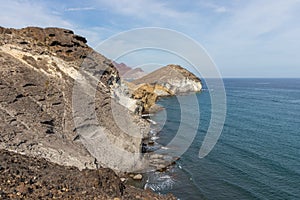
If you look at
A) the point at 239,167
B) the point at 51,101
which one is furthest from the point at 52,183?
the point at 239,167

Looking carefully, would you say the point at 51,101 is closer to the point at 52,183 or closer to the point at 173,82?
the point at 52,183

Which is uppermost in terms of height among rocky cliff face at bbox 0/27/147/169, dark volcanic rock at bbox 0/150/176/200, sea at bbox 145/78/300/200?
rocky cliff face at bbox 0/27/147/169

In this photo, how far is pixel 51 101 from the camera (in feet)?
79.2

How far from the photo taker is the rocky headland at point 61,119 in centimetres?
1405

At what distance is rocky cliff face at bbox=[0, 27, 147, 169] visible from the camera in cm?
2020

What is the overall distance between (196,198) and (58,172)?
1491 cm

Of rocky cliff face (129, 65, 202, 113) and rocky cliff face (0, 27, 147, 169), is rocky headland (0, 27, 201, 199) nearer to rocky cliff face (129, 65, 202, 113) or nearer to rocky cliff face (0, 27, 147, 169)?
rocky cliff face (0, 27, 147, 169)

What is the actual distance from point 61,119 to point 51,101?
2.05 metres

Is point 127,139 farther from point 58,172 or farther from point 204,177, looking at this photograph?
point 58,172

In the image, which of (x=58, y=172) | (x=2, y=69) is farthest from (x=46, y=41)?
(x=58, y=172)

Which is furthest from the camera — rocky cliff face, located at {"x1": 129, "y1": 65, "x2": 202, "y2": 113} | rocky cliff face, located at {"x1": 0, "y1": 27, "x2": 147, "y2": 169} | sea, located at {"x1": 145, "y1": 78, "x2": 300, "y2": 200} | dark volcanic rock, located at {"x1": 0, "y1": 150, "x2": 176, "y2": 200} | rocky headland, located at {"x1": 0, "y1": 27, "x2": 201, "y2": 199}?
rocky cliff face, located at {"x1": 129, "y1": 65, "x2": 202, "y2": 113}

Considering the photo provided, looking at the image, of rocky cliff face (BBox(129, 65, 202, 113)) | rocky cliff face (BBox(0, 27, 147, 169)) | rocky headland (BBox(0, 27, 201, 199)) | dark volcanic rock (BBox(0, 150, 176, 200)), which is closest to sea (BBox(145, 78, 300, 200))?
rocky headland (BBox(0, 27, 201, 199))

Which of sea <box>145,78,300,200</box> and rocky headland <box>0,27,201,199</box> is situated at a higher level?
rocky headland <box>0,27,201,199</box>

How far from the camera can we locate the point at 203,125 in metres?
54.4
